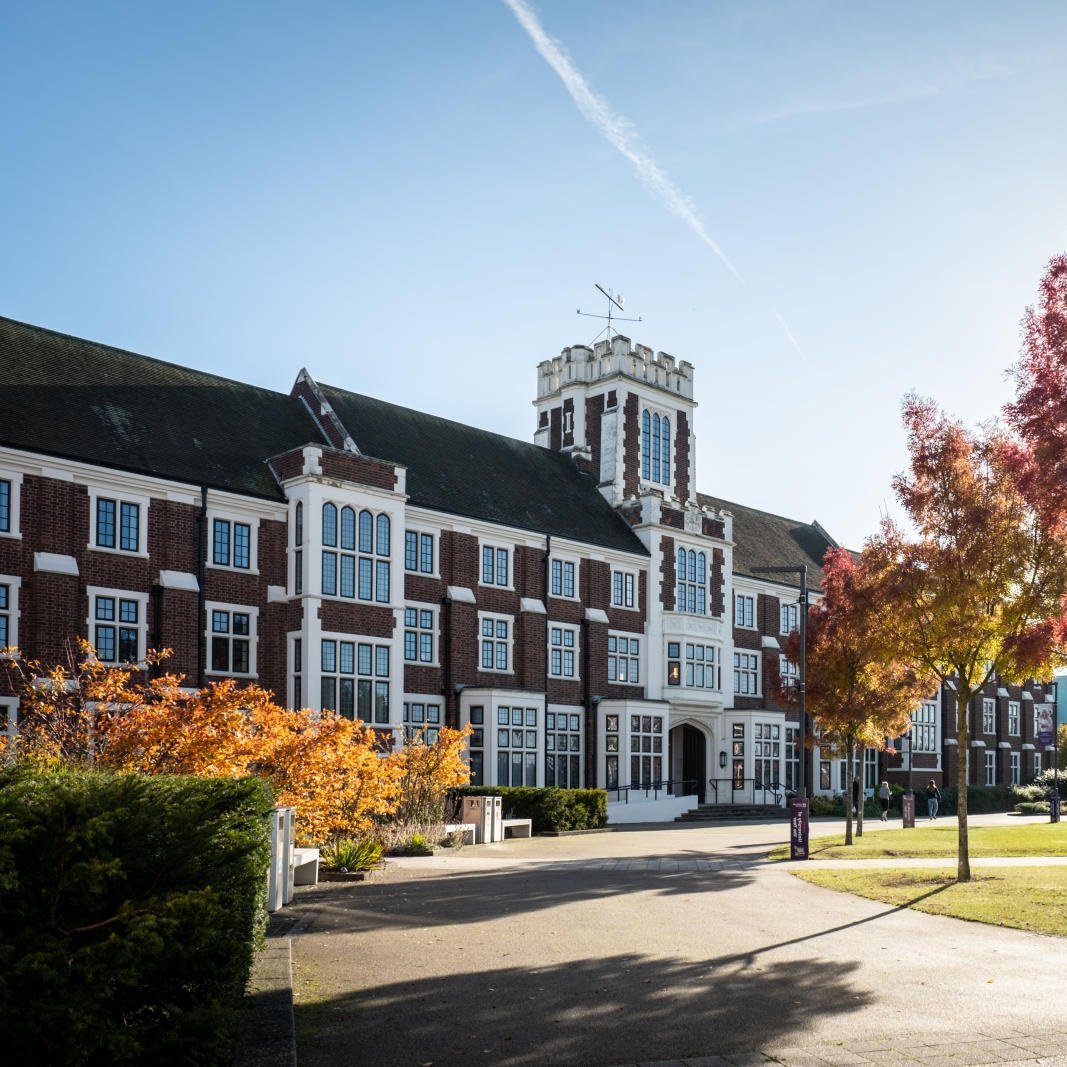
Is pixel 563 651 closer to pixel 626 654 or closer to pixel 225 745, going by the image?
pixel 626 654

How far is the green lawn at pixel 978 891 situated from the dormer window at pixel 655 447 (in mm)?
27011

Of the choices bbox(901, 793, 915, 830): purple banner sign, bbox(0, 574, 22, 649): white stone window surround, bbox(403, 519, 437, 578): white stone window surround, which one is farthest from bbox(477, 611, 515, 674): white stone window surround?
bbox(0, 574, 22, 649): white stone window surround

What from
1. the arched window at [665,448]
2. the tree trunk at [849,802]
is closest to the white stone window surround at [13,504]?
the tree trunk at [849,802]

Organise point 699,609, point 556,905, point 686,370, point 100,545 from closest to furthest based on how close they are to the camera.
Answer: point 556,905 → point 100,545 → point 699,609 → point 686,370

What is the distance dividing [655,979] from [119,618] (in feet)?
68.6

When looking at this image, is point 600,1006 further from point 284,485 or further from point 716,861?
point 284,485

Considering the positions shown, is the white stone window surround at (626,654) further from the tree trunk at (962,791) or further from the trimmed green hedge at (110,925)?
the trimmed green hedge at (110,925)

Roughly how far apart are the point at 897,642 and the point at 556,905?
8426 millimetres

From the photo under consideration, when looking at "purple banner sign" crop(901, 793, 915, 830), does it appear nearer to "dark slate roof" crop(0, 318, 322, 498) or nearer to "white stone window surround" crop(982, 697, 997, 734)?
"dark slate roof" crop(0, 318, 322, 498)

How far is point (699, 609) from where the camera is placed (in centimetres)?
4522

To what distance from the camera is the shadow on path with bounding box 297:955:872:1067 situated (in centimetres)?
767

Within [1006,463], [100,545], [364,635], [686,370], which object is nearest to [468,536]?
[364,635]

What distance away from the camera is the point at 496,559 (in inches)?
1483

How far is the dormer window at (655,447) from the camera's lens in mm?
46344
